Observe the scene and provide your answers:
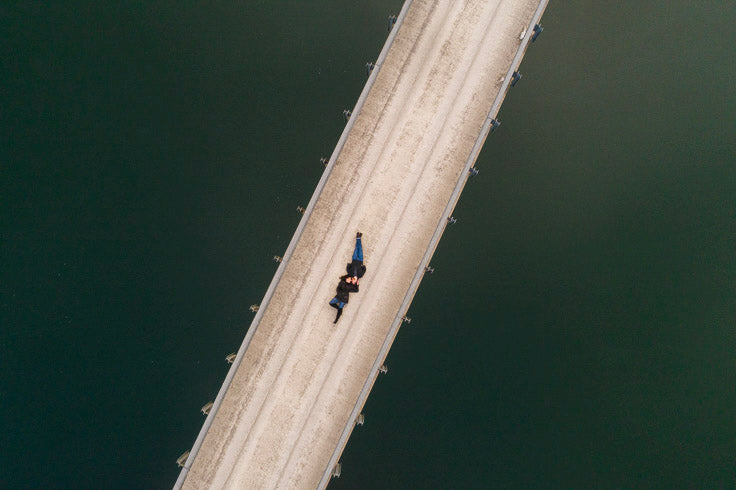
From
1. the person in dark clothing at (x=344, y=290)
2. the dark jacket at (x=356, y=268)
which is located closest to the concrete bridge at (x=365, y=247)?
the dark jacket at (x=356, y=268)

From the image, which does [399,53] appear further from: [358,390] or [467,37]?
[358,390]

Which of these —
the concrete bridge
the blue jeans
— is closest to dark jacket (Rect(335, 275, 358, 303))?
the concrete bridge

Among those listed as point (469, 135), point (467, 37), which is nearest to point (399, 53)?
point (467, 37)

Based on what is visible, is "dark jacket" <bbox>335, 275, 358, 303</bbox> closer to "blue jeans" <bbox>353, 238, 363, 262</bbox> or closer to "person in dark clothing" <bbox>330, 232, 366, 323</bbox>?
"person in dark clothing" <bbox>330, 232, 366, 323</bbox>

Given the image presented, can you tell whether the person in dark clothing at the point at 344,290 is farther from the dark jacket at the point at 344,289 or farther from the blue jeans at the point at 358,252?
the blue jeans at the point at 358,252

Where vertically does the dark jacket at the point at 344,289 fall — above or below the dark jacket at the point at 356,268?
below
